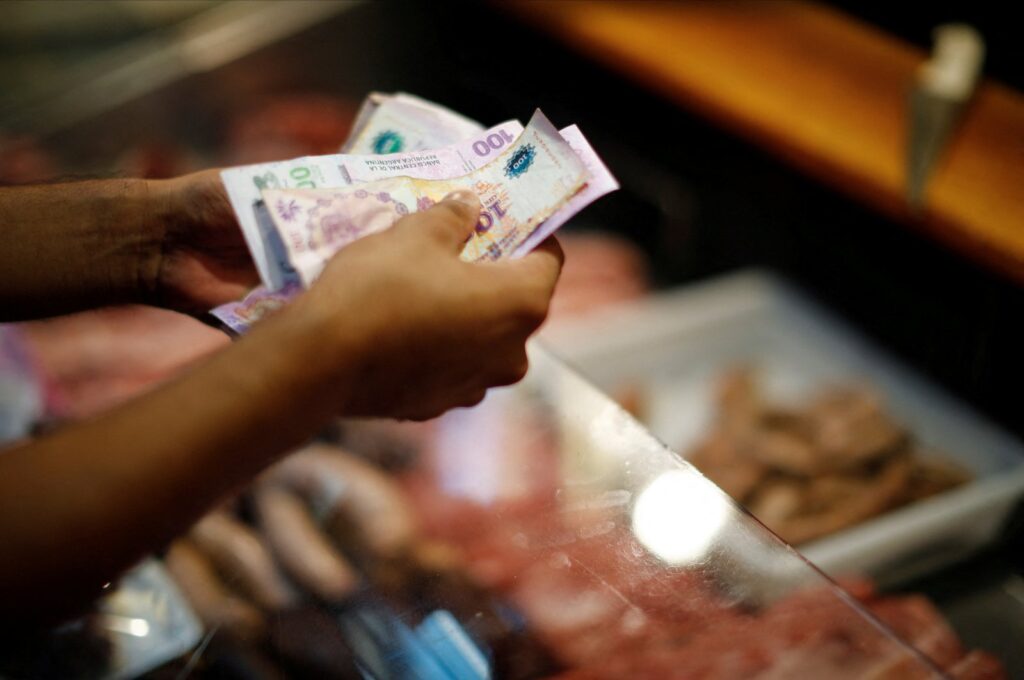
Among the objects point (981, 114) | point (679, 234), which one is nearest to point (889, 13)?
point (981, 114)

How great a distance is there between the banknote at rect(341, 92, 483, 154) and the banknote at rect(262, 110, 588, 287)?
0.12 m

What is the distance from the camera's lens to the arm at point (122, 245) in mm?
1224

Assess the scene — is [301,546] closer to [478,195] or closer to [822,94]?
[478,195]

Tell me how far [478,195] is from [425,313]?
0.23 meters

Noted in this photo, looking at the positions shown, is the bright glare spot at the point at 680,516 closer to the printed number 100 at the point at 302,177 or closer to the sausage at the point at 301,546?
the sausage at the point at 301,546

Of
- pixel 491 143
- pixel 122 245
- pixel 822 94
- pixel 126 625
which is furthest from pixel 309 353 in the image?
pixel 822 94

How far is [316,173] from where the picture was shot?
1.08m

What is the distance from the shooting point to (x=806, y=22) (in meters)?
2.31

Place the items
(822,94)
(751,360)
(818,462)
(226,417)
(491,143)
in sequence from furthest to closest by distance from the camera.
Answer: (751,360) → (822,94) → (818,462) → (491,143) → (226,417)

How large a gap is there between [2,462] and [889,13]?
2267mm

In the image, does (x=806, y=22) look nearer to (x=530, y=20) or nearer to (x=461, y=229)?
(x=530, y=20)

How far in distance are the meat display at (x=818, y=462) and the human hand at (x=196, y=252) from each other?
3.42 feet

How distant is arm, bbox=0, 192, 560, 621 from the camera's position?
0.81 m

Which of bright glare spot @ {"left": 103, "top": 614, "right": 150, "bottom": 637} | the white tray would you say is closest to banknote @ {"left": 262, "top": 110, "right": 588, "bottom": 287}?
bright glare spot @ {"left": 103, "top": 614, "right": 150, "bottom": 637}
